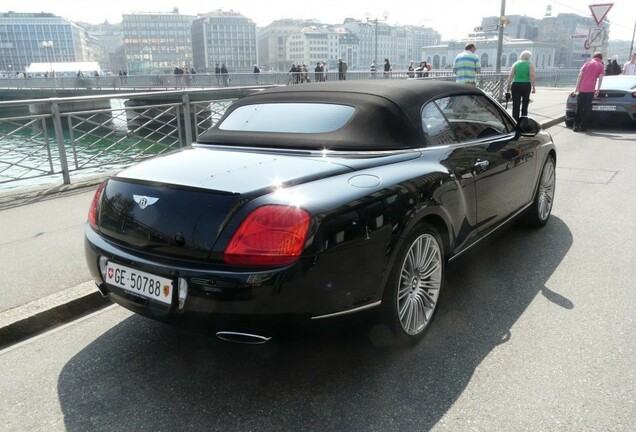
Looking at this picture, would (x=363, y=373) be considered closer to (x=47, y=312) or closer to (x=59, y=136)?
(x=47, y=312)

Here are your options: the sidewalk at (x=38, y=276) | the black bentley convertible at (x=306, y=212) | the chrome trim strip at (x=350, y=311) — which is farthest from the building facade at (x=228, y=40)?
the chrome trim strip at (x=350, y=311)

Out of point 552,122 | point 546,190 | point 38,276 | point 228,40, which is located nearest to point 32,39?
point 228,40

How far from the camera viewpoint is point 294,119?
11.0 feet

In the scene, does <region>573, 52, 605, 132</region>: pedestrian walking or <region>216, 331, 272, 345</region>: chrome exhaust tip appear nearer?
<region>216, 331, 272, 345</region>: chrome exhaust tip

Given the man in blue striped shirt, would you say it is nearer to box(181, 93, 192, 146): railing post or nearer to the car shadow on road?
box(181, 93, 192, 146): railing post

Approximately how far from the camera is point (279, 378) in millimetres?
2705

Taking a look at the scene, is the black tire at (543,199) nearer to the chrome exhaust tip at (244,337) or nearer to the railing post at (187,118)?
the chrome exhaust tip at (244,337)

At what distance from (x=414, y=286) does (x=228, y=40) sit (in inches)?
6639

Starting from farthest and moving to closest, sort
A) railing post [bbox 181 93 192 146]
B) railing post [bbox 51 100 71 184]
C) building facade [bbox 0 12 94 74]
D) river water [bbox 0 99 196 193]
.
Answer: building facade [bbox 0 12 94 74]
railing post [bbox 181 93 192 146]
river water [bbox 0 99 196 193]
railing post [bbox 51 100 71 184]

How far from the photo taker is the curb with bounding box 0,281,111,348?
3246 mm

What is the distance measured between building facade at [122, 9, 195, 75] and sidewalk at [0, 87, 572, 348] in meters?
167

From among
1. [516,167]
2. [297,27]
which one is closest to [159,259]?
[516,167]

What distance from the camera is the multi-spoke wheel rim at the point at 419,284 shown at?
9.29 ft

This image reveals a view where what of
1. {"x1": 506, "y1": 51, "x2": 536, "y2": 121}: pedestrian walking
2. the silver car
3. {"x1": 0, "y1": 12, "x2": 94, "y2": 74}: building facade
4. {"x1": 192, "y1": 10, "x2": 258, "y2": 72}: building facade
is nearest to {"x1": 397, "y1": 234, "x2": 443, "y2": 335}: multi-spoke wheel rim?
{"x1": 506, "y1": 51, "x2": 536, "y2": 121}: pedestrian walking
